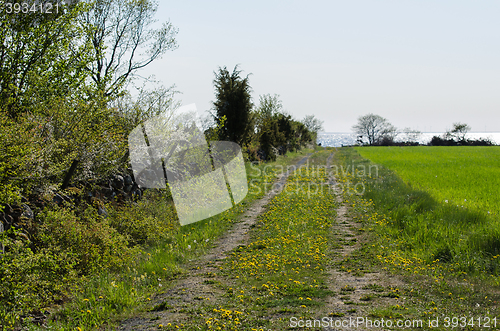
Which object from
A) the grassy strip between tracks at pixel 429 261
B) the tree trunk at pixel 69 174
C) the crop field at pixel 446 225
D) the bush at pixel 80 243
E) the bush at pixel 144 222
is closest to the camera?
the grassy strip between tracks at pixel 429 261

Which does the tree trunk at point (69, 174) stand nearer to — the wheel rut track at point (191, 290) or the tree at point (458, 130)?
the wheel rut track at point (191, 290)

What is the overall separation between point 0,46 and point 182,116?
22.3 ft

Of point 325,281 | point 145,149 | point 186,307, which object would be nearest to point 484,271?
point 325,281

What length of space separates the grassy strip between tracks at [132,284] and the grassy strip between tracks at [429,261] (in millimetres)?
3633

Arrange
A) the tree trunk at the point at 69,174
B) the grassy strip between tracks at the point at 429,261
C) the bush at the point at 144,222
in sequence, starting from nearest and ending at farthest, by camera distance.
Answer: the grassy strip between tracks at the point at 429,261, the tree trunk at the point at 69,174, the bush at the point at 144,222

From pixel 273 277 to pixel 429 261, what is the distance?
3218mm

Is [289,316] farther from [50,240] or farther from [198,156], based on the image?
[198,156]

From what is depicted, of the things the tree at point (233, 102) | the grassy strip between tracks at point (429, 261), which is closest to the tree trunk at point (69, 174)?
the grassy strip between tracks at point (429, 261)

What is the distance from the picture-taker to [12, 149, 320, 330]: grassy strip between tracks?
4742 mm

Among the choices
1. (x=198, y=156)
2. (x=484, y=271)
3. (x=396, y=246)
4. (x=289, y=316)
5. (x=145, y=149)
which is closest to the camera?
(x=289, y=316)

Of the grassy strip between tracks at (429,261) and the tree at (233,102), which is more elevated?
the tree at (233,102)

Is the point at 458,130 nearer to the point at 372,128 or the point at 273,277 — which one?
the point at 372,128

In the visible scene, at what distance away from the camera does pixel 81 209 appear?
805cm

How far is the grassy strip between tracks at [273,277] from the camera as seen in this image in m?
4.61
